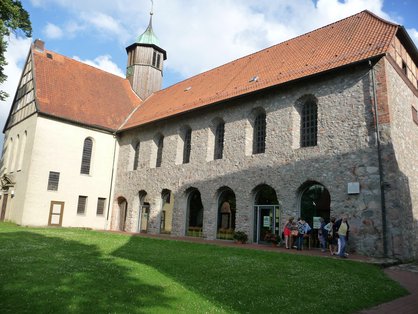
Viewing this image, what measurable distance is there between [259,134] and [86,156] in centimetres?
1435

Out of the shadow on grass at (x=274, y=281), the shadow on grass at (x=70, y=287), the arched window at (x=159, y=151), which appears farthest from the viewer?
the arched window at (x=159, y=151)

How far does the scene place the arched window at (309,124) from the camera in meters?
16.7

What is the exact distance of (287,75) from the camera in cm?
1786

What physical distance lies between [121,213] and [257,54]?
15138 mm

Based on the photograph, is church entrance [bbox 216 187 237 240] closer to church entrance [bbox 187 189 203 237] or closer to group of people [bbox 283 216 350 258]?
church entrance [bbox 187 189 203 237]

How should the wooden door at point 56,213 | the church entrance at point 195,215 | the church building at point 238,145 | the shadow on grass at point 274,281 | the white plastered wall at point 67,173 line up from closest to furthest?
1. the shadow on grass at point 274,281
2. the church building at point 238,145
3. the church entrance at point 195,215
4. the white plastered wall at point 67,173
5. the wooden door at point 56,213

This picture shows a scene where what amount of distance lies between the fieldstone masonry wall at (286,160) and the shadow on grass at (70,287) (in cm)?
941

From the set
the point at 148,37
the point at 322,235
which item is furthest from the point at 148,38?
the point at 322,235

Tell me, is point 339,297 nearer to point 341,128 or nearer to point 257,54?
point 341,128

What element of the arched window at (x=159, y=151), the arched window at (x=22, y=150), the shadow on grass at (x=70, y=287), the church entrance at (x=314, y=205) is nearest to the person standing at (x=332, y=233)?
the church entrance at (x=314, y=205)

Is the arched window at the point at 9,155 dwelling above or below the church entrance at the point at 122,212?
above

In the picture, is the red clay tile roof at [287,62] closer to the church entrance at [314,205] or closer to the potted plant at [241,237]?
the church entrance at [314,205]

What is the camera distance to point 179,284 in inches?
289

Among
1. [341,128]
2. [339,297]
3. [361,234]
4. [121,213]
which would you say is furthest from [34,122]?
[339,297]
